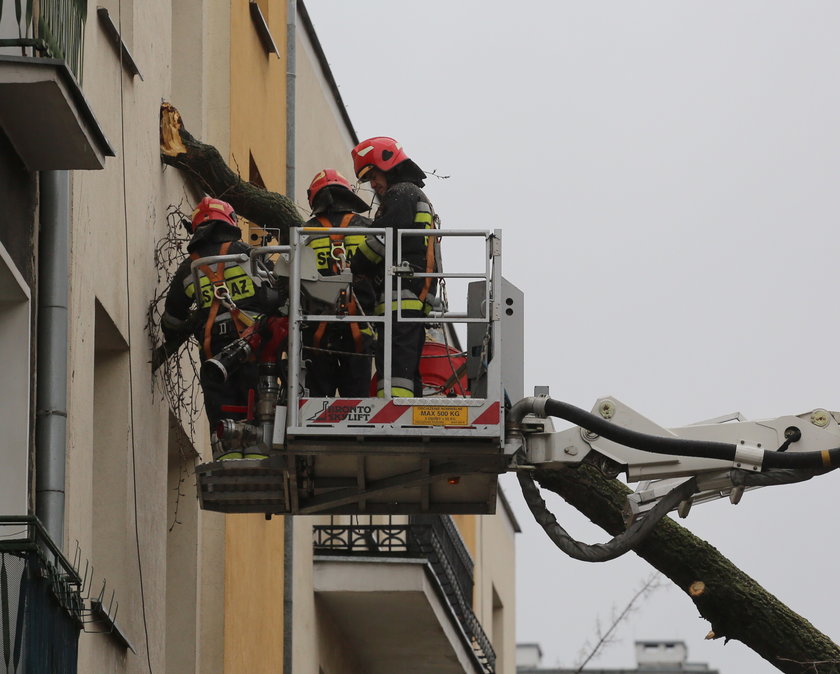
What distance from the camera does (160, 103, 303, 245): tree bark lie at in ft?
52.4

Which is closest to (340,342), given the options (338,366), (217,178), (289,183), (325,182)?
(338,366)

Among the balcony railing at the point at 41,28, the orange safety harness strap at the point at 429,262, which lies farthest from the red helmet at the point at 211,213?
the balcony railing at the point at 41,28

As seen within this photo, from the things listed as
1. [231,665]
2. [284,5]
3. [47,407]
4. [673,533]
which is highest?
[284,5]

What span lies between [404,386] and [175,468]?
15.1ft

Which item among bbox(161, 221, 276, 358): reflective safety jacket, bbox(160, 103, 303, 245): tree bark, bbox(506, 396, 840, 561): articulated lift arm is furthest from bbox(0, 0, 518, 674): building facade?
bbox(506, 396, 840, 561): articulated lift arm

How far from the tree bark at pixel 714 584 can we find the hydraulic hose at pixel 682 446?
200 cm

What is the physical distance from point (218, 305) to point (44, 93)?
12.1ft

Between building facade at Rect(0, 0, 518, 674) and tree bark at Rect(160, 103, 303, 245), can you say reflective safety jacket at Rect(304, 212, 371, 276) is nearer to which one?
building facade at Rect(0, 0, 518, 674)

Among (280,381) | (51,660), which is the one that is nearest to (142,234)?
(280,381)

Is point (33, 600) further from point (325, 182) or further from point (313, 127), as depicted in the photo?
point (313, 127)

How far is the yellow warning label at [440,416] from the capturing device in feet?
40.3

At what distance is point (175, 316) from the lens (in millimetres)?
14539

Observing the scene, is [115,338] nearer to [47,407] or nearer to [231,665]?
[47,407]

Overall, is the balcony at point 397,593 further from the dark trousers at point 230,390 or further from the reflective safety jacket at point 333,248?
the reflective safety jacket at point 333,248
